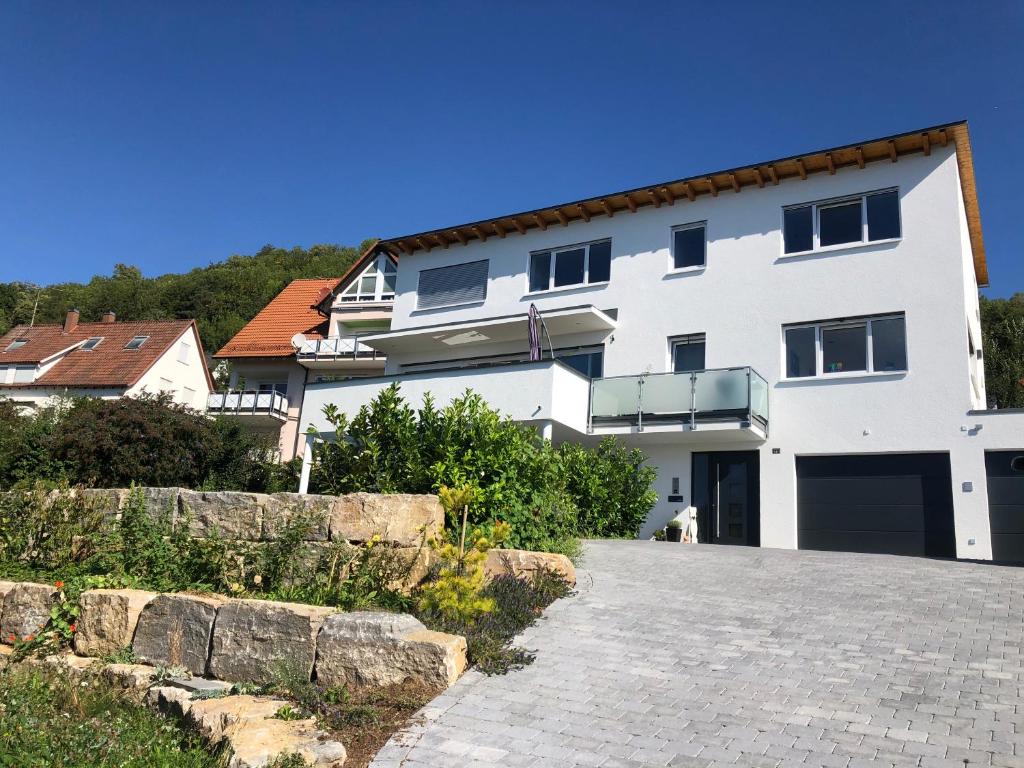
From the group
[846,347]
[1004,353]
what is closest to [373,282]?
[846,347]

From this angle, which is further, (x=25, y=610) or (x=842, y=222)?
(x=842, y=222)

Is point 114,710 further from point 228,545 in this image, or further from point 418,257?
point 418,257

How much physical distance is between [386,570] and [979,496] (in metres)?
12.4

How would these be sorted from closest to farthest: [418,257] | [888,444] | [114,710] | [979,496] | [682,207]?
[114,710] < [979,496] < [888,444] < [682,207] < [418,257]

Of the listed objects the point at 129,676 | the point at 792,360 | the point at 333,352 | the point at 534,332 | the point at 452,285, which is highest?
the point at 333,352

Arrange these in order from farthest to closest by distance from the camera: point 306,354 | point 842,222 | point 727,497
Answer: point 306,354 < point 842,222 < point 727,497

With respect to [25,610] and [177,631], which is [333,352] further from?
[177,631]

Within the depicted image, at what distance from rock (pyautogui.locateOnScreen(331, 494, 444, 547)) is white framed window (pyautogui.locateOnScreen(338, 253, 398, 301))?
28.3 meters


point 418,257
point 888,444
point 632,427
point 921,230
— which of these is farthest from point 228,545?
point 418,257

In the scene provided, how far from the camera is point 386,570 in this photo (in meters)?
8.76

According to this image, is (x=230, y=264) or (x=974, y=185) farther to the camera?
(x=230, y=264)

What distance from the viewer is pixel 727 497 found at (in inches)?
725

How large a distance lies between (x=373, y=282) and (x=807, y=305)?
902 inches

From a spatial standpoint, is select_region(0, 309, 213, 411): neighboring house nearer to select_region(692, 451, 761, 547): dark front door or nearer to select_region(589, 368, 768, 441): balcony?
select_region(589, 368, 768, 441): balcony
